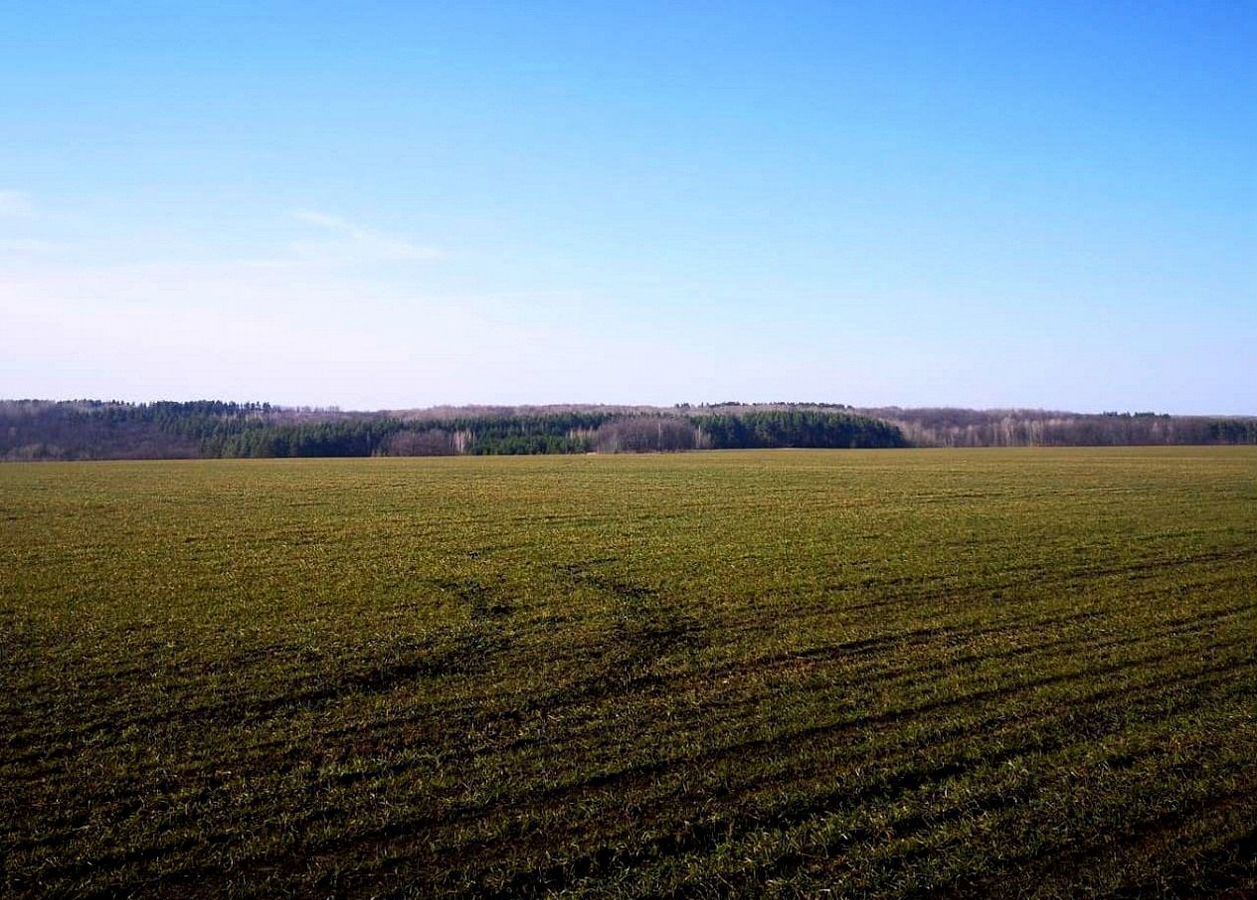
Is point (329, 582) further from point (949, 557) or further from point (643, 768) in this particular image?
point (949, 557)

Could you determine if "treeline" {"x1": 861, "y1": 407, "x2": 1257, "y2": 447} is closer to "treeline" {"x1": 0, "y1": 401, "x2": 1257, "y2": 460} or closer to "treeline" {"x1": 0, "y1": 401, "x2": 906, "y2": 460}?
"treeline" {"x1": 0, "y1": 401, "x2": 1257, "y2": 460}

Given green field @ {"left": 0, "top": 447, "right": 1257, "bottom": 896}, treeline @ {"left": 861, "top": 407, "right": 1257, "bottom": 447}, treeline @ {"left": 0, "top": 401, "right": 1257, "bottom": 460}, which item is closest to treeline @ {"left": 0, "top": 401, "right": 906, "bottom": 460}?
treeline @ {"left": 0, "top": 401, "right": 1257, "bottom": 460}

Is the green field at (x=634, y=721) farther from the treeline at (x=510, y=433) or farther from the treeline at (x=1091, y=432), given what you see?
the treeline at (x=1091, y=432)

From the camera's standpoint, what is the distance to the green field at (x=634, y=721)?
7.07 m

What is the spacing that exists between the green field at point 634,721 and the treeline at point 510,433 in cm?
11417

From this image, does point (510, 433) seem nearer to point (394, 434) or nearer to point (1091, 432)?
point (394, 434)

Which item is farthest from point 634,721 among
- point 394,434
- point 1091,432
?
point 1091,432

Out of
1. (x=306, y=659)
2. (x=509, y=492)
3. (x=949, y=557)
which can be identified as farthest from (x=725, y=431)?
(x=306, y=659)

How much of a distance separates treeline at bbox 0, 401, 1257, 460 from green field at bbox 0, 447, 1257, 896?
375 feet

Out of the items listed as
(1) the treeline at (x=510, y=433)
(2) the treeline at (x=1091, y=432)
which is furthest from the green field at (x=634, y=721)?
(2) the treeline at (x=1091, y=432)

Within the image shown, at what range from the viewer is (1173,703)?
10.4 m

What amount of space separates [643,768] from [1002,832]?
135 inches

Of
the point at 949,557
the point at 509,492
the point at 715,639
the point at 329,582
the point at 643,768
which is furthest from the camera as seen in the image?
the point at 509,492

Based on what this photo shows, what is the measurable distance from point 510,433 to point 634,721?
143816 mm
